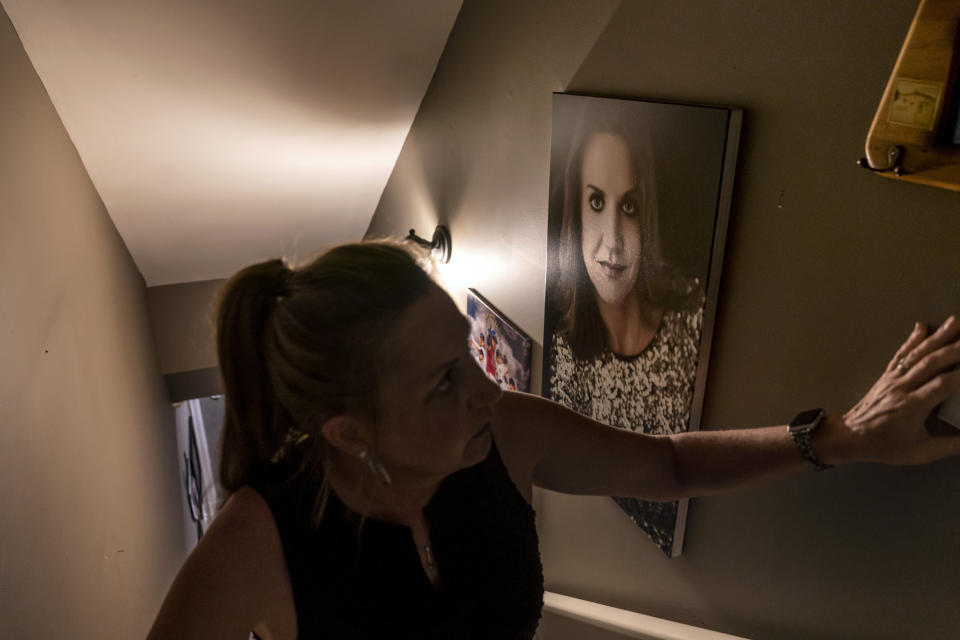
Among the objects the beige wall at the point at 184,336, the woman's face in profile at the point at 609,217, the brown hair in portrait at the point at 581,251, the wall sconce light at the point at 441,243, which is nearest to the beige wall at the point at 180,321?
the beige wall at the point at 184,336

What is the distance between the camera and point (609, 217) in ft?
4.81

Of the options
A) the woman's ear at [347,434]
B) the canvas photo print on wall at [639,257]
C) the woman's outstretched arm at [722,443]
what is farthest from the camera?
the canvas photo print on wall at [639,257]

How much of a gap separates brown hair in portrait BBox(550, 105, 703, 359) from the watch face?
0.95 ft

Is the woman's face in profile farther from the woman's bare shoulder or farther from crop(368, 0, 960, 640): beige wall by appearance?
the woman's bare shoulder

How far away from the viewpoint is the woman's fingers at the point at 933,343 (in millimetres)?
830

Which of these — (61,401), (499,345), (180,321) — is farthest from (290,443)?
(180,321)

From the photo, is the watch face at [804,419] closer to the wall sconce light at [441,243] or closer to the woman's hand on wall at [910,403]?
the woman's hand on wall at [910,403]

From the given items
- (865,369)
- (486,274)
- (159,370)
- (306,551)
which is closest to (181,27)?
(486,274)

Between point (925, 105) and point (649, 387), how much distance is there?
808 mm

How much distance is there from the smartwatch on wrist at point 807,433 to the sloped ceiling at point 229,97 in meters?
1.79

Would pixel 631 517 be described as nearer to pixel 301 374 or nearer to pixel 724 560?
pixel 724 560

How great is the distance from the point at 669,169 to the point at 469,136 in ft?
3.87

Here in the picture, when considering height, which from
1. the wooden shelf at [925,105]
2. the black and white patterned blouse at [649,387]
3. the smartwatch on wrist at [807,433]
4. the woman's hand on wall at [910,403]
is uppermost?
the wooden shelf at [925,105]

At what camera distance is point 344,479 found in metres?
1.10
